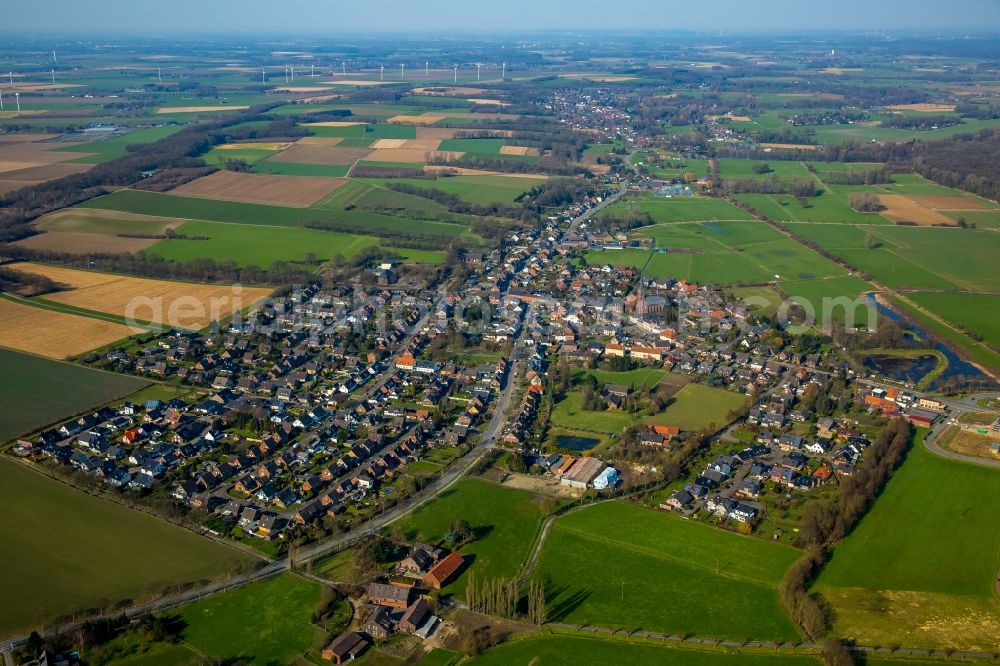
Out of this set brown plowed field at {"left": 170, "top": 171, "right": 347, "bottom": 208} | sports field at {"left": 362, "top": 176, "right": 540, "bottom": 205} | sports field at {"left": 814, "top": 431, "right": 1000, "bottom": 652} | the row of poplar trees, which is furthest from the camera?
sports field at {"left": 362, "top": 176, "right": 540, "bottom": 205}

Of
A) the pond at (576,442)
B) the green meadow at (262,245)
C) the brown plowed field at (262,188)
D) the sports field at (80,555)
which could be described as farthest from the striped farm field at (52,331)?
the brown plowed field at (262,188)

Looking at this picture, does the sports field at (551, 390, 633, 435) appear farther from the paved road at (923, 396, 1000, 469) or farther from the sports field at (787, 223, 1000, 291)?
the sports field at (787, 223, 1000, 291)

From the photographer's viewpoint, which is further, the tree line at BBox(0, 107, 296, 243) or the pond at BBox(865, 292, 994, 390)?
the tree line at BBox(0, 107, 296, 243)

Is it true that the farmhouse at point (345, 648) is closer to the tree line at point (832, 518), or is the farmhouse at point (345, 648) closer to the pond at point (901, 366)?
the tree line at point (832, 518)

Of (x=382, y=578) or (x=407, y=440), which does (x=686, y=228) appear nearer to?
(x=407, y=440)

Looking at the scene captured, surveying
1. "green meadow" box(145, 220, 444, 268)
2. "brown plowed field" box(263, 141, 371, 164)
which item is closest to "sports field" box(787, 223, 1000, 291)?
"green meadow" box(145, 220, 444, 268)

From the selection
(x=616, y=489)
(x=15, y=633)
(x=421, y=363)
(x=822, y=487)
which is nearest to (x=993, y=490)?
(x=822, y=487)
